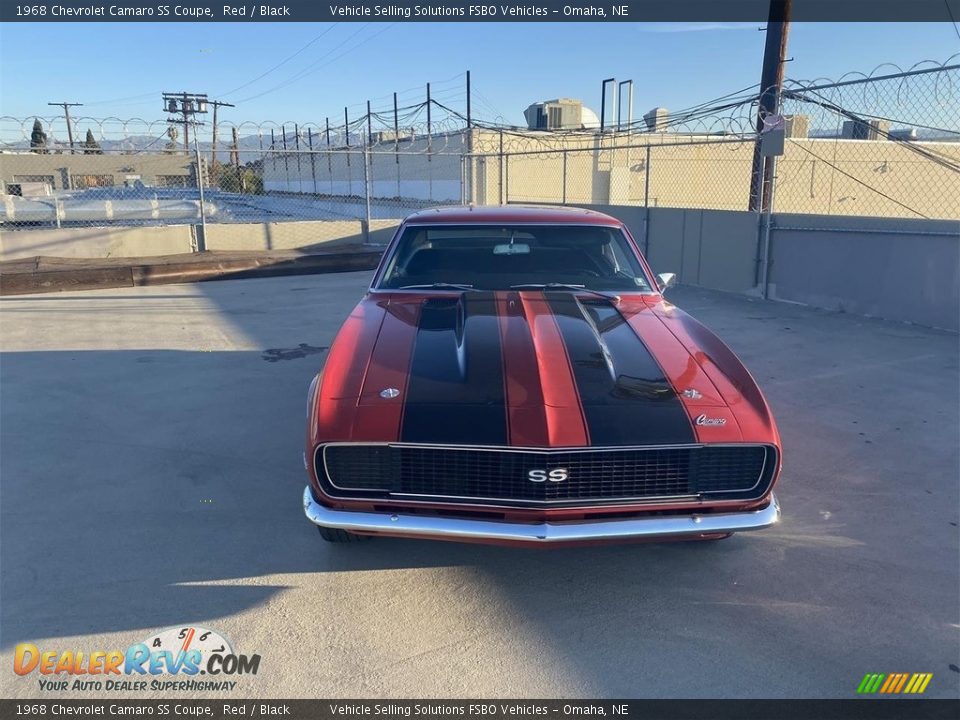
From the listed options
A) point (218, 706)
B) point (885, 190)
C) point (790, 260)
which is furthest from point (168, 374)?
point (885, 190)

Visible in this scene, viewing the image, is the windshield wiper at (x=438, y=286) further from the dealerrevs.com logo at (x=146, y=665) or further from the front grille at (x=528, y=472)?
the dealerrevs.com logo at (x=146, y=665)

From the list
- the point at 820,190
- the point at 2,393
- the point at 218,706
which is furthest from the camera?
the point at 820,190

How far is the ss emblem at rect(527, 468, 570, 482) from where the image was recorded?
2582mm

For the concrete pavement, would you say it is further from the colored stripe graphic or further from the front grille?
the front grille

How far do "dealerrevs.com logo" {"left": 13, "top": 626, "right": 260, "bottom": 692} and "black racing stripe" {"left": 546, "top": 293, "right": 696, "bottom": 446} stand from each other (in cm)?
157

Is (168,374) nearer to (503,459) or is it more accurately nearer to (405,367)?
(405,367)

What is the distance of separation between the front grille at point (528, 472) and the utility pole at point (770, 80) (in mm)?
8473

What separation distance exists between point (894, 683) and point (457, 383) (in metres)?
1.90

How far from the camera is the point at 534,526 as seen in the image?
2.59 m

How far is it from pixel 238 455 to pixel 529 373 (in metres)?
2.35

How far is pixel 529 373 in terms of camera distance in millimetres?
2914

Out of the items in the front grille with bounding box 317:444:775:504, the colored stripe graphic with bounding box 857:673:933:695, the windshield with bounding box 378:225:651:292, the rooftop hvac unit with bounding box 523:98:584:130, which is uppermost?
the rooftop hvac unit with bounding box 523:98:584:130

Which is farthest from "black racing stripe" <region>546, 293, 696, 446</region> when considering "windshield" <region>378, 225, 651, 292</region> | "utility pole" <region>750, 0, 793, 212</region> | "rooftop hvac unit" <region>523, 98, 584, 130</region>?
"rooftop hvac unit" <region>523, 98, 584, 130</region>

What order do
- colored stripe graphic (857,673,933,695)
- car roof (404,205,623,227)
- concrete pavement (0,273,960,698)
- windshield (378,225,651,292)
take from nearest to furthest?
colored stripe graphic (857,673,933,695)
concrete pavement (0,273,960,698)
windshield (378,225,651,292)
car roof (404,205,623,227)
